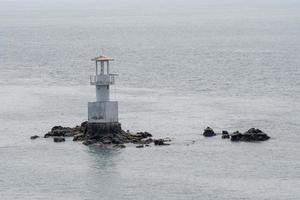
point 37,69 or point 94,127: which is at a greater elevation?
point 37,69

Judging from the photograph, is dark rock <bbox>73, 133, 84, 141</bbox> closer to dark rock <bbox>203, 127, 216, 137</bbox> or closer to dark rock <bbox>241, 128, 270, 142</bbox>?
dark rock <bbox>203, 127, 216, 137</bbox>

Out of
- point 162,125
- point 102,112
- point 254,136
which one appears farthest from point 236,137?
point 102,112

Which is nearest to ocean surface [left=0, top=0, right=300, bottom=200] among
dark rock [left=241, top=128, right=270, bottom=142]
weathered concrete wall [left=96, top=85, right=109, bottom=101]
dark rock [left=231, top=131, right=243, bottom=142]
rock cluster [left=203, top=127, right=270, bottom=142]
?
dark rock [left=231, top=131, right=243, bottom=142]

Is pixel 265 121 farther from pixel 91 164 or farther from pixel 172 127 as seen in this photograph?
pixel 91 164

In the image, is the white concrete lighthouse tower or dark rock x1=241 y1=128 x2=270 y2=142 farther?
dark rock x1=241 y1=128 x2=270 y2=142

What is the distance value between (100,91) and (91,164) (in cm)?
689

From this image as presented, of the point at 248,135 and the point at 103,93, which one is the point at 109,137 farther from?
the point at 248,135

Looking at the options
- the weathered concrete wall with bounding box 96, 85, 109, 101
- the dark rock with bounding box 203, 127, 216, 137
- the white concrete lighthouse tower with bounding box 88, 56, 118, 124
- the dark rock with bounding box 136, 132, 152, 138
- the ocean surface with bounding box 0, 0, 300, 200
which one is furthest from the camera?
the dark rock with bounding box 203, 127, 216, 137

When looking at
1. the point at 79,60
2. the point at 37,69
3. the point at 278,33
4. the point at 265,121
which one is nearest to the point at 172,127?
the point at 265,121

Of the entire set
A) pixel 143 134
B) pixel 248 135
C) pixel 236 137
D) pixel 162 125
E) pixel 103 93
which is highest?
pixel 103 93

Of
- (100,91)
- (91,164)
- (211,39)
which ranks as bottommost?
(91,164)

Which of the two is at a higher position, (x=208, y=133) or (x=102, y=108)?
(x=102, y=108)

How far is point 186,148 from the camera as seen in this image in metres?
60.2

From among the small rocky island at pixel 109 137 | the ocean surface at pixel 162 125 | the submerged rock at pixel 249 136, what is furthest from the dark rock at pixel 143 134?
the submerged rock at pixel 249 136
